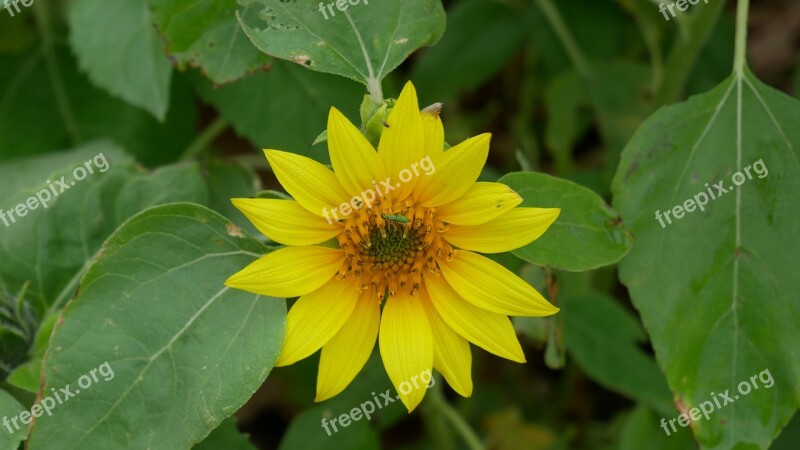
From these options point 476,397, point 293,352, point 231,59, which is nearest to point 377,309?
point 293,352

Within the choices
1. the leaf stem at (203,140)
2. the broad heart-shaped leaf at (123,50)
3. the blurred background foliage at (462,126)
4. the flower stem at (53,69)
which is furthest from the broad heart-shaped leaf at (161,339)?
the flower stem at (53,69)

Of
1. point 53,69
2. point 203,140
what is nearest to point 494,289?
point 203,140

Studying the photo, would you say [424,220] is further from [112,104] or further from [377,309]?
[112,104]

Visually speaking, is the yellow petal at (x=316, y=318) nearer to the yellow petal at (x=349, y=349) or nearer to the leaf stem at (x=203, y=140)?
the yellow petal at (x=349, y=349)

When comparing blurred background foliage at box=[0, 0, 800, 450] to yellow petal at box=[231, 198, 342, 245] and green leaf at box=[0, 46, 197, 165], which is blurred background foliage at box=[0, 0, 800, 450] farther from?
yellow petal at box=[231, 198, 342, 245]

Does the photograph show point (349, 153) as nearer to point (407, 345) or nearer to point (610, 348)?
point (407, 345)

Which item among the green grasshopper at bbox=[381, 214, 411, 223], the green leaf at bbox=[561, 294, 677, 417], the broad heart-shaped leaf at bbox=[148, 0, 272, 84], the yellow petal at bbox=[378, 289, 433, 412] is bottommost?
the green leaf at bbox=[561, 294, 677, 417]

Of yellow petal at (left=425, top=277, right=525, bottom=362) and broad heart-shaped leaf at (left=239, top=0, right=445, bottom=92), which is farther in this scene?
broad heart-shaped leaf at (left=239, top=0, right=445, bottom=92)

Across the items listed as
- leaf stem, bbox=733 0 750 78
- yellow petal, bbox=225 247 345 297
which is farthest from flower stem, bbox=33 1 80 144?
leaf stem, bbox=733 0 750 78
